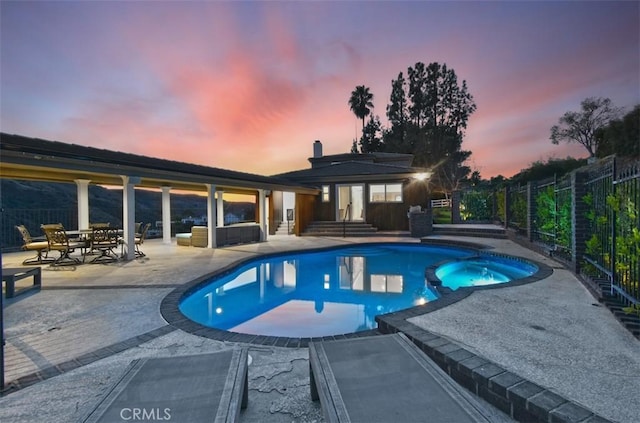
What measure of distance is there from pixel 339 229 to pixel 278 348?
45.6 ft

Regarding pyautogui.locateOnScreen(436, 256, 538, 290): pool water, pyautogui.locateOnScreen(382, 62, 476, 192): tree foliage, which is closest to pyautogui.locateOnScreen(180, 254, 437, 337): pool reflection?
pyautogui.locateOnScreen(436, 256, 538, 290): pool water

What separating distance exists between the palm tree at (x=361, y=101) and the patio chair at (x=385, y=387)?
4273cm

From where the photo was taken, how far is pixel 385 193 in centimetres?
1788

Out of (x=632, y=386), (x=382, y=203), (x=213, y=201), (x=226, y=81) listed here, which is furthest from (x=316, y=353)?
(x=382, y=203)

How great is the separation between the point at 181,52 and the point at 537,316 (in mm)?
13587

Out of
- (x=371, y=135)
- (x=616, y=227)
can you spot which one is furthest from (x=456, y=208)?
(x=371, y=135)

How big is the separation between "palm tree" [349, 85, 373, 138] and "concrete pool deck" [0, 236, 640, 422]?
3949 centimetres

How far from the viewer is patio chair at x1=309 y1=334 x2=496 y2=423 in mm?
1657

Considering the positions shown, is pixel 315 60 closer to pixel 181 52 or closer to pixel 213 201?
pixel 181 52

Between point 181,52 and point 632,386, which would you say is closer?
point 632,386

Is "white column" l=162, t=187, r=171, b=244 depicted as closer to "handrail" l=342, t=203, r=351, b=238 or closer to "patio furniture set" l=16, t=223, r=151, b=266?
"patio furniture set" l=16, t=223, r=151, b=266

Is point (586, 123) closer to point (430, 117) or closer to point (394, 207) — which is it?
point (430, 117)

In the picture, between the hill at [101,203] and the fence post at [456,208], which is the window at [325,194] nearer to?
the hill at [101,203]

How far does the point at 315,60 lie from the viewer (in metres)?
16.1
